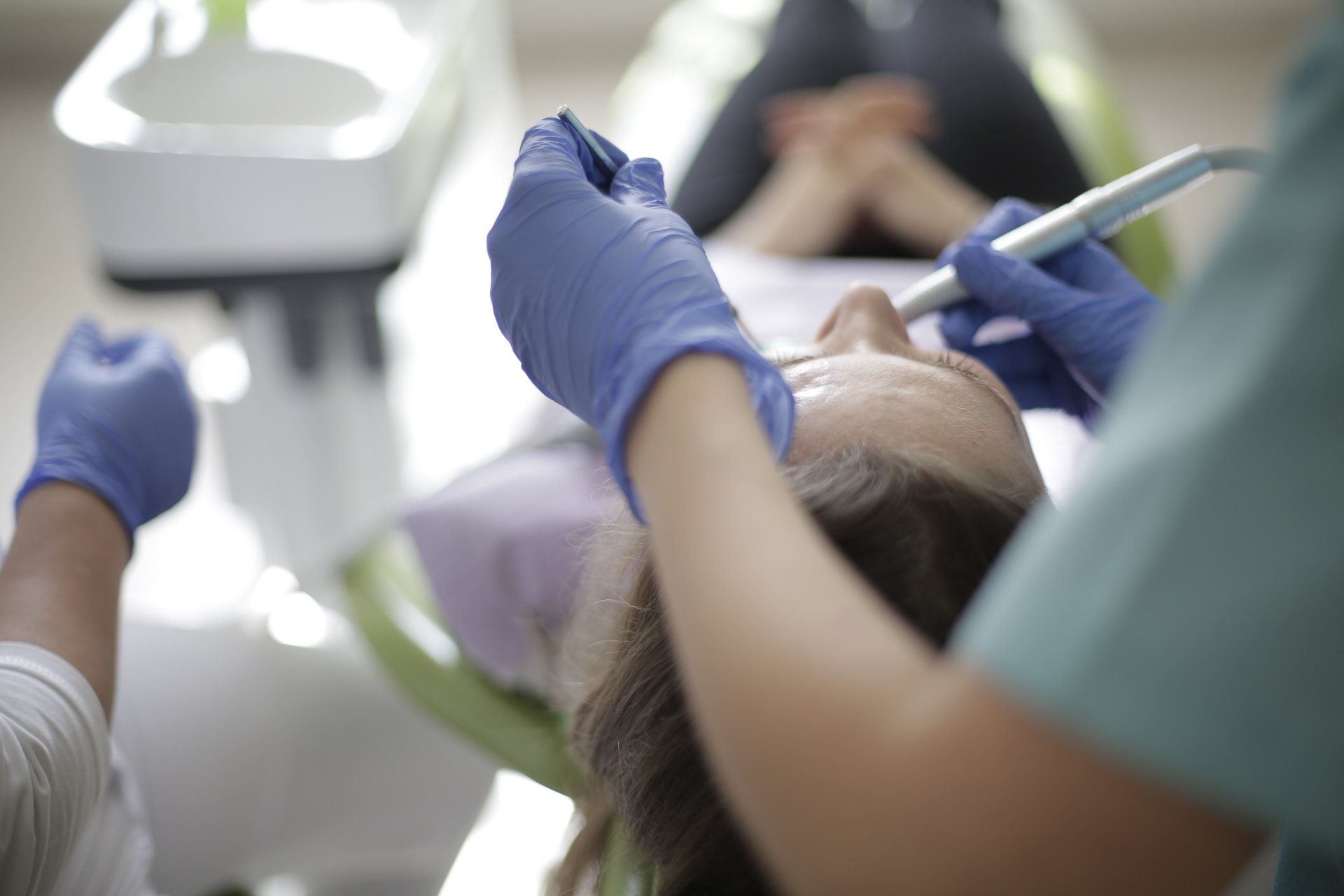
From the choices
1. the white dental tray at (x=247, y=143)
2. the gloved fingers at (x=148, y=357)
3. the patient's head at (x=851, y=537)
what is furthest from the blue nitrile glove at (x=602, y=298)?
the white dental tray at (x=247, y=143)

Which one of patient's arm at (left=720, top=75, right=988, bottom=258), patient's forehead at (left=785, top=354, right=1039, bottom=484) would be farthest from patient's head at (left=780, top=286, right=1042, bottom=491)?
patient's arm at (left=720, top=75, right=988, bottom=258)

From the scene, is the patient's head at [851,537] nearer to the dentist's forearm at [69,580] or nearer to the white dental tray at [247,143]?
the dentist's forearm at [69,580]

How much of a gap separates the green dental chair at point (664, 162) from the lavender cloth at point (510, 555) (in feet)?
0.12

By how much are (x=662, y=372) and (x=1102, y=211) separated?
0.53 m

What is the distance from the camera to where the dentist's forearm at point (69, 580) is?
634 mm

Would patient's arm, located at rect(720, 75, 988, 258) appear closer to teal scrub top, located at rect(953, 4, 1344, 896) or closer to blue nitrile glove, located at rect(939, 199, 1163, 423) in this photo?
blue nitrile glove, located at rect(939, 199, 1163, 423)

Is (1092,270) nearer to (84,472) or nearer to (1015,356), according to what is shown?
(1015,356)

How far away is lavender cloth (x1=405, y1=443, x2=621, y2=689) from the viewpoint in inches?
39.0

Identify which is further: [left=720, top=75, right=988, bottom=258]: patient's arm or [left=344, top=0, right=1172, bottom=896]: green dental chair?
[left=720, top=75, right=988, bottom=258]: patient's arm

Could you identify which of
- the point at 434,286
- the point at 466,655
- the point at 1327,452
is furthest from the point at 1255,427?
the point at 434,286

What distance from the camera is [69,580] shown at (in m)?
0.67

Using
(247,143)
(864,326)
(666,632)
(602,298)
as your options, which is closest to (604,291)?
(602,298)

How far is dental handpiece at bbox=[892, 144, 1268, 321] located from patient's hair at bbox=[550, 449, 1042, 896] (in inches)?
9.6

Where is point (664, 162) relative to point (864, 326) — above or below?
below
